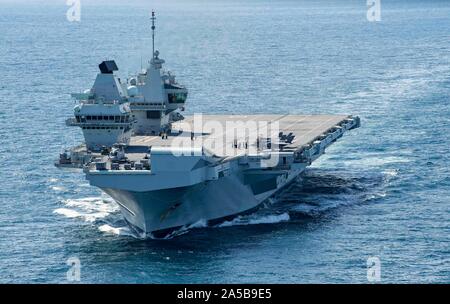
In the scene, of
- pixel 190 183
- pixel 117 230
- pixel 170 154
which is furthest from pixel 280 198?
pixel 170 154

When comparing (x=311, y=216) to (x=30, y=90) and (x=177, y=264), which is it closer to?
(x=177, y=264)

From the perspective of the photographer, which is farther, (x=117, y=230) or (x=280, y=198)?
(x=280, y=198)

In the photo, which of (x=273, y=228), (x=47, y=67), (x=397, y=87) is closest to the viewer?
(x=273, y=228)

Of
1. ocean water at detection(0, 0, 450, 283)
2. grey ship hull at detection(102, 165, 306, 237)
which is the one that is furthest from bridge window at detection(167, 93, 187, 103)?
grey ship hull at detection(102, 165, 306, 237)

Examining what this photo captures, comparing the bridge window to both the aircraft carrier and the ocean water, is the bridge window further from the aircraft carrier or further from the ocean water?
the ocean water

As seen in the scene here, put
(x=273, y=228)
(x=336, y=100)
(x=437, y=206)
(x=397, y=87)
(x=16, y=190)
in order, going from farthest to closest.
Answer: (x=397, y=87) → (x=336, y=100) → (x=16, y=190) → (x=437, y=206) → (x=273, y=228)

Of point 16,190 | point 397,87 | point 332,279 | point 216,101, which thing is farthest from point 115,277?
point 397,87

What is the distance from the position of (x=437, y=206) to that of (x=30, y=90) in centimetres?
6223

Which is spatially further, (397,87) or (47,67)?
(47,67)

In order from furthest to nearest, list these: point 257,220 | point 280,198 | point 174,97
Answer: point 174,97 → point 280,198 → point 257,220

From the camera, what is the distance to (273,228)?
53719mm

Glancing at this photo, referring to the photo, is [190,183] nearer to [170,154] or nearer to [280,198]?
[170,154]

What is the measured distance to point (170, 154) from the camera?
161 ft

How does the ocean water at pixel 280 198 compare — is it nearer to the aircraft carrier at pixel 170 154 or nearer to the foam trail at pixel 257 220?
the foam trail at pixel 257 220
